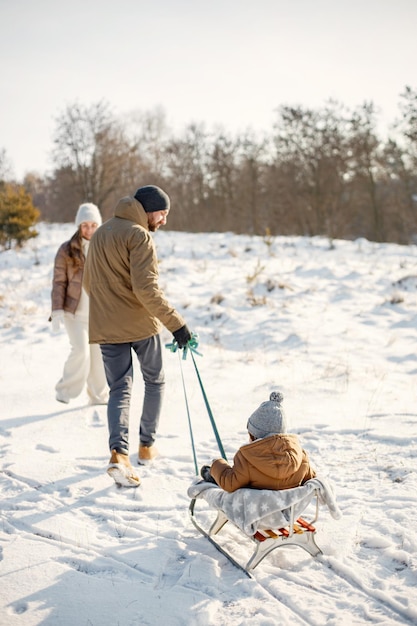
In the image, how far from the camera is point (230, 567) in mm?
2744

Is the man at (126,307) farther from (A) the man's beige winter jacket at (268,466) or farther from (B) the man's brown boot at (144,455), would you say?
(A) the man's beige winter jacket at (268,466)

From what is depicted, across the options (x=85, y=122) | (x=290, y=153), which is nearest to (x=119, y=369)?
(x=85, y=122)

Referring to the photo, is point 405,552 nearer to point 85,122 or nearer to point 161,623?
point 161,623

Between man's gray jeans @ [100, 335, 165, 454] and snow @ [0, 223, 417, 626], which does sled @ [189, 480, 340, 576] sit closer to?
snow @ [0, 223, 417, 626]

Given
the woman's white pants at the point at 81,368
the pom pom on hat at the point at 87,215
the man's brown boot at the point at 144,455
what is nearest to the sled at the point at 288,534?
the man's brown boot at the point at 144,455

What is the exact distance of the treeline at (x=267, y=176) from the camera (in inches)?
831

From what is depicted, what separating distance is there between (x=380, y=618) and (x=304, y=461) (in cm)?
77

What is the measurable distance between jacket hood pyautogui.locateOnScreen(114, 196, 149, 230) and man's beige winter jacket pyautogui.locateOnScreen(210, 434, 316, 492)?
1861 mm

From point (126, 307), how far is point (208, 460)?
1422 mm

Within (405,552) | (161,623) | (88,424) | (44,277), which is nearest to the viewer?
(161,623)

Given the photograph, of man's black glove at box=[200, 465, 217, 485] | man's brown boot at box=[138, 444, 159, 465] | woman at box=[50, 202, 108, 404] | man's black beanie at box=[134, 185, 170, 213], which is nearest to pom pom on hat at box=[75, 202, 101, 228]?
woman at box=[50, 202, 108, 404]

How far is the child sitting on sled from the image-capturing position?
2.62 meters

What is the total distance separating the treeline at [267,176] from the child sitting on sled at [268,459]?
18.9 m

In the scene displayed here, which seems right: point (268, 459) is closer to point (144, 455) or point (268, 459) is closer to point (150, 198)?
point (144, 455)
